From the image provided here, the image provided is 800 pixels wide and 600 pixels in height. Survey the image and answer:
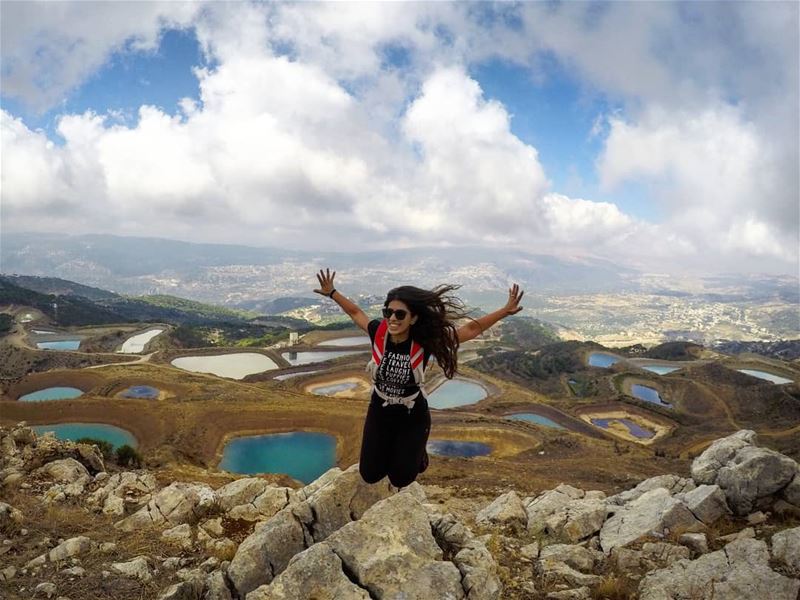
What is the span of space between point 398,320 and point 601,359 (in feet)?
276

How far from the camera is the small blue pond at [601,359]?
7775 centimetres

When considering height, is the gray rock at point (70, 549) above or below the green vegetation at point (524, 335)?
above

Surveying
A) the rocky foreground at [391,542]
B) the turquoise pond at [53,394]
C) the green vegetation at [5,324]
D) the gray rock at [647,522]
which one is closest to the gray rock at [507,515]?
the rocky foreground at [391,542]

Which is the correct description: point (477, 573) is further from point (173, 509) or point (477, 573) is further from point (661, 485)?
point (661, 485)

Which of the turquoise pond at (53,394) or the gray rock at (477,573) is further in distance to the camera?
the turquoise pond at (53,394)

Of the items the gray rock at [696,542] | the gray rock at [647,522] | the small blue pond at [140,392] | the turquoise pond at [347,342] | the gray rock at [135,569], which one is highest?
the gray rock at [135,569]

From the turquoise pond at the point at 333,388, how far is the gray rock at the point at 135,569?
42.6 metres

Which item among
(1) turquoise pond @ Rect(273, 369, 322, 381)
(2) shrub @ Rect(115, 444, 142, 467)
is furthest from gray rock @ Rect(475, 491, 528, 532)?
(1) turquoise pond @ Rect(273, 369, 322, 381)

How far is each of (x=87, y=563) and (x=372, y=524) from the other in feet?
14.8

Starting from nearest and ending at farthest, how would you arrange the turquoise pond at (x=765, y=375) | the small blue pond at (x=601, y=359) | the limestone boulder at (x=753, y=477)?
the limestone boulder at (x=753, y=477)
the turquoise pond at (x=765, y=375)
the small blue pond at (x=601, y=359)

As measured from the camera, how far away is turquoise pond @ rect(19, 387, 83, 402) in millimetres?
41250

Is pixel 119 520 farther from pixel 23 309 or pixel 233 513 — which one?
pixel 23 309

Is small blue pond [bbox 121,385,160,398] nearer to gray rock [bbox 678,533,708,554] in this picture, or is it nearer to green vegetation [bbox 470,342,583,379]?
gray rock [bbox 678,533,708,554]

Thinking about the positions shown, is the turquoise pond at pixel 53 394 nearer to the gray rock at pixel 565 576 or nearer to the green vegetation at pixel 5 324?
the green vegetation at pixel 5 324
